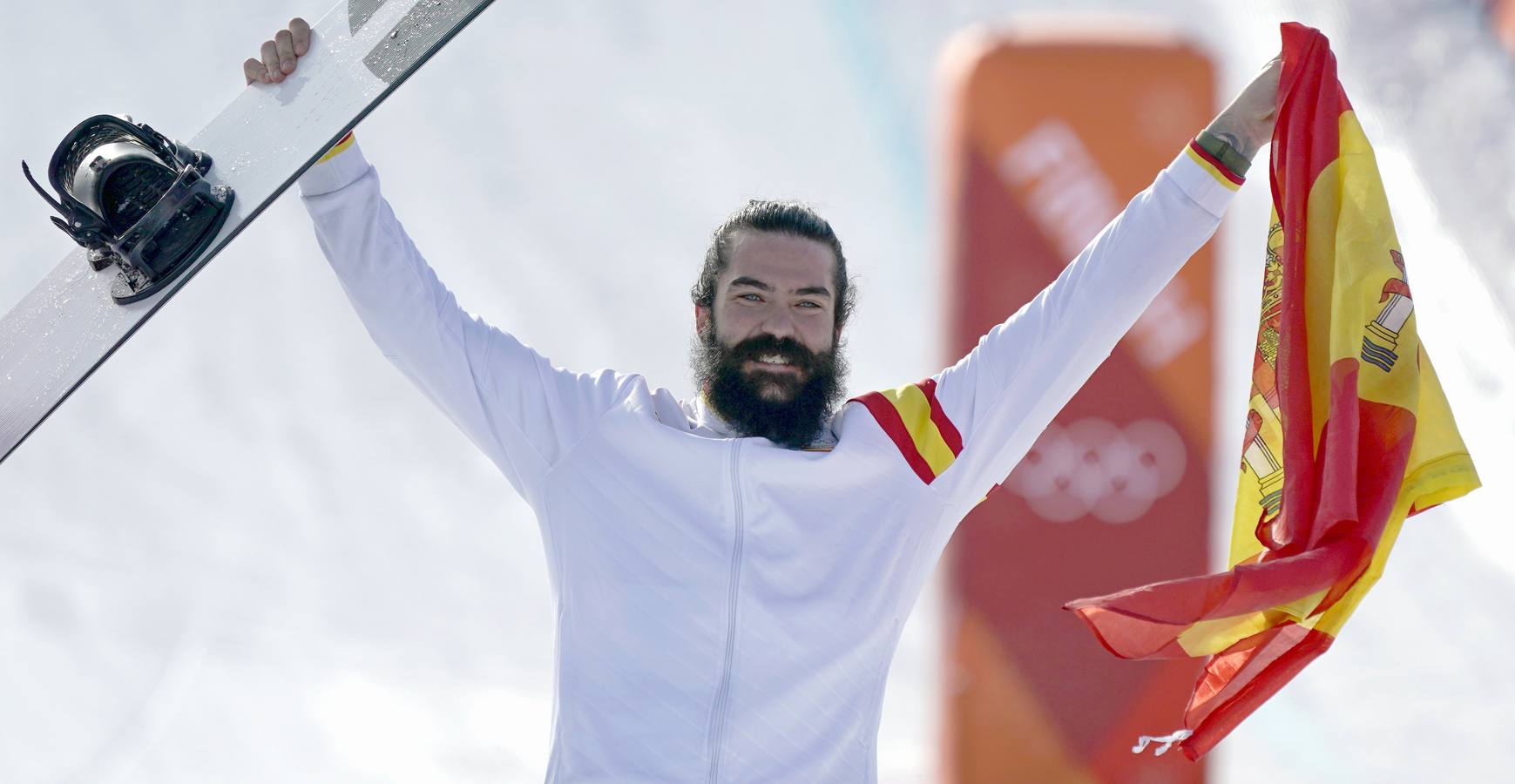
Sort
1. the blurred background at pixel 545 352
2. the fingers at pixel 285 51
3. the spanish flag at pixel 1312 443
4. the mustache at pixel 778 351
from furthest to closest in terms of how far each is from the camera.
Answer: the blurred background at pixel 545 352, the mustache at pixel 778 351, the fingers at pixel 285 51, the spanish flag at pixel 1312 443

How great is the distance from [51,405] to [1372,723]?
11.6 ft

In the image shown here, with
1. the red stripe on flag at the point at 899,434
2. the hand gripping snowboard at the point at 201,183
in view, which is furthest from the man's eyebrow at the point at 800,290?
the hand gripping snowboard at the point at 201,183

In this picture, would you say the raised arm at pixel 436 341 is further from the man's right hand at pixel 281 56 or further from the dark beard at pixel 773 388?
the dark beard at pixel 773 388

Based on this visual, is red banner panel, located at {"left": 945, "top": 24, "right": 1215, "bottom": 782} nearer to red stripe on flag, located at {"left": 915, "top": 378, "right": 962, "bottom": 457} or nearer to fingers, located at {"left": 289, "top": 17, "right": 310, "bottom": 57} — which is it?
red stripe on flag, located at {"left": 915, "top": 378, "right": 962, "bottom": 457}

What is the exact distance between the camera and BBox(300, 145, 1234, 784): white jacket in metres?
1.65

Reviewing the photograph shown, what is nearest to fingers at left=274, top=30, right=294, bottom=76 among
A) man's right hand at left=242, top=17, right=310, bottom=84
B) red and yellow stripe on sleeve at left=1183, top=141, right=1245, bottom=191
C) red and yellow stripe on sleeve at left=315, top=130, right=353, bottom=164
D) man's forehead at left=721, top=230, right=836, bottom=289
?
man's right hand at left=242, top=17, right=310, bottom=84

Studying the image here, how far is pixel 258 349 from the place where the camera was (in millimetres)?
4891

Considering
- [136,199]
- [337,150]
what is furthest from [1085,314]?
[136,199]

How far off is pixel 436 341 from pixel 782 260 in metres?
0.46

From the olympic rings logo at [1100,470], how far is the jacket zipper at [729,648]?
1.53m

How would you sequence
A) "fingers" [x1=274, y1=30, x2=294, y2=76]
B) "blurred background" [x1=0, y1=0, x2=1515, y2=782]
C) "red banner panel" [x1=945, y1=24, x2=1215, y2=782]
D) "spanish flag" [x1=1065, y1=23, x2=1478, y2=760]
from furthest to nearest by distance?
"blurred background" [x1=0, y1=0, x2=1515, y2=782], "red banner panel" [x1=945, y1=24, x2=1215, y2=782], "fingers" [x1=274, y1=30, x2=294, y2=76], "spanish flag" [x1=1065, y1=23, x2=1478, y2=760]

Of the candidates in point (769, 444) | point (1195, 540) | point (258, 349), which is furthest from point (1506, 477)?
point (258, 349)

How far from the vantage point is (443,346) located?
5.63 feet

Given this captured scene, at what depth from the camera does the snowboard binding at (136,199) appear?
1.65m
